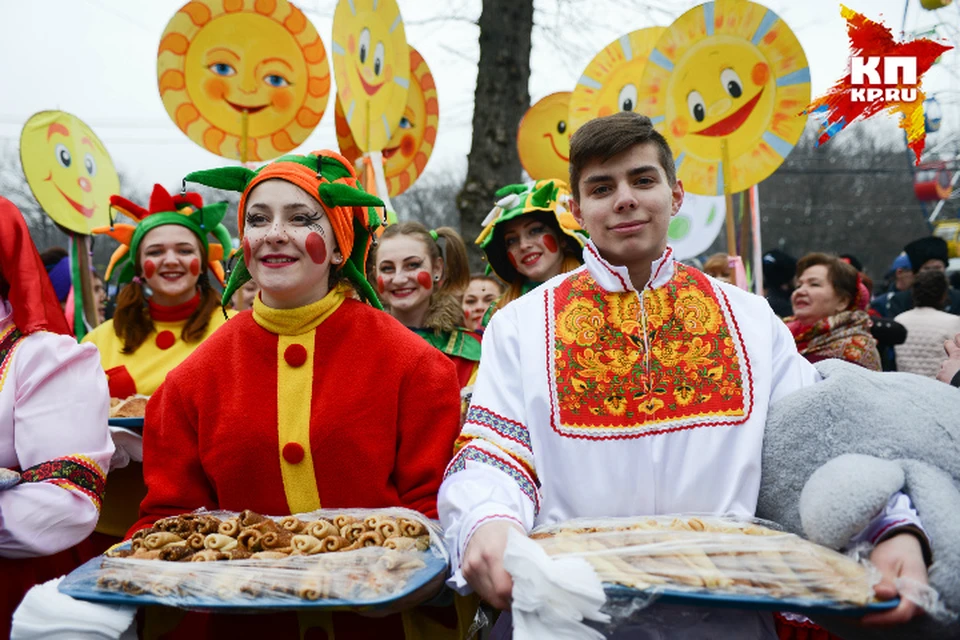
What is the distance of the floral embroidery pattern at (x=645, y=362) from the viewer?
6.68 ft

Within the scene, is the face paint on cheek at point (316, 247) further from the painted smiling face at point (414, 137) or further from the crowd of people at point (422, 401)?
the painted smiling face at point (414, 137)

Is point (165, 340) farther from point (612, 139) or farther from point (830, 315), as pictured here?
point (830, 315)

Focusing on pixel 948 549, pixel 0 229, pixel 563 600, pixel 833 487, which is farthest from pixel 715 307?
pixel 0 229

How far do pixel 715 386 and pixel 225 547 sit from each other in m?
1.26

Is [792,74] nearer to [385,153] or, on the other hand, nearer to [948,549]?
[385,153]

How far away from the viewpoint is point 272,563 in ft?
5.90

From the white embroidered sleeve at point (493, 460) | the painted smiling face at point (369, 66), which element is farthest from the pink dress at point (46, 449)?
the painted smiling face at point (369, 66)

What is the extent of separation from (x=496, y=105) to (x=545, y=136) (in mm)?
1096

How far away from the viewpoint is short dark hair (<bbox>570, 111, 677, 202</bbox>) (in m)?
2.12

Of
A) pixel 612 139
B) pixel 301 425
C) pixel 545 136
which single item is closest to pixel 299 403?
pixel 301 425

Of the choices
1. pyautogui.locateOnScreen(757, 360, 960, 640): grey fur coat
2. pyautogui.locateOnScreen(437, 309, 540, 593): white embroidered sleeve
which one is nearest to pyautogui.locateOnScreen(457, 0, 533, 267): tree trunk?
pyautogui.locateOnScreen(437, 309, 540, 593): white embroidered sleeve

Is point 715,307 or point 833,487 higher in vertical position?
point 715,307

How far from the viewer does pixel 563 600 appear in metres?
1.55

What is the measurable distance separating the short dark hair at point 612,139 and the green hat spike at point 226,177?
1.00 metres
